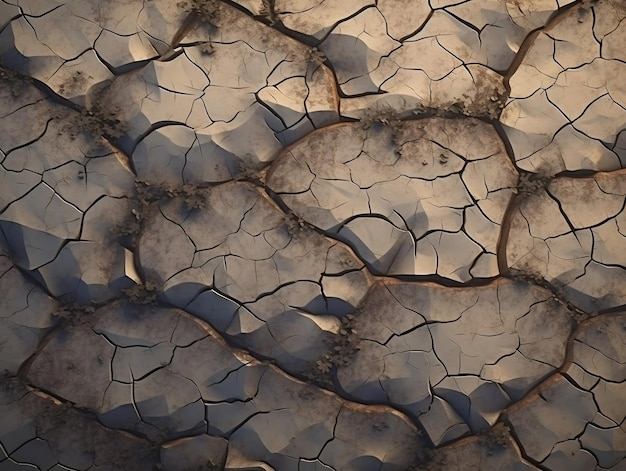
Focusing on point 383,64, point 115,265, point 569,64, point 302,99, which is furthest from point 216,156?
point 569,64

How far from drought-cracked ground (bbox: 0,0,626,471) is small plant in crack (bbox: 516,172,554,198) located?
20mm

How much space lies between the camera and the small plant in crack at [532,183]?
3.44 metres

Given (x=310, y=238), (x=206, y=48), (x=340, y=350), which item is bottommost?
(x=340, y=350)

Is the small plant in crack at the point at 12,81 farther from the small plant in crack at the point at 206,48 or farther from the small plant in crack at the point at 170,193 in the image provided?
the small plant in crack at the point at 206,48

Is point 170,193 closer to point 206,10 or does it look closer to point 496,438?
point 206,10

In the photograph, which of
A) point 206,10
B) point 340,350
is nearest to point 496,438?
point 340,350

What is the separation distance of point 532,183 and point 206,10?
1829mm

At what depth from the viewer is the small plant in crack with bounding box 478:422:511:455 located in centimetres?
337

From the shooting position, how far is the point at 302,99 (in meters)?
3.47

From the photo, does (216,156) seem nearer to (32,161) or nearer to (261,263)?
(261,263)

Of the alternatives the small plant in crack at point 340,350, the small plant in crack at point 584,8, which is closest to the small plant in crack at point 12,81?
the small plant in crack at point 340,350

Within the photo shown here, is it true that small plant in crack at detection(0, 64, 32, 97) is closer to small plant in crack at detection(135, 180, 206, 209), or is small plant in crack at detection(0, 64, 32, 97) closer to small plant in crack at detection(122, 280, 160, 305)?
small plant in crack at detection(135, 180, 206, 209)

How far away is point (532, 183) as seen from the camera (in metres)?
3.44

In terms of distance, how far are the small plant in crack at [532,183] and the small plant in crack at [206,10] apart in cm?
172
